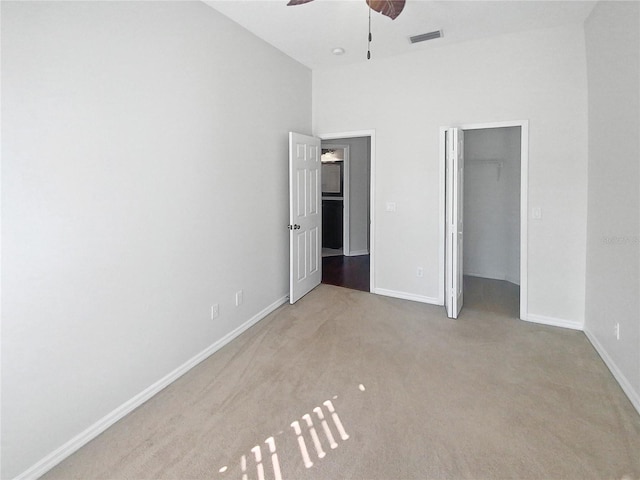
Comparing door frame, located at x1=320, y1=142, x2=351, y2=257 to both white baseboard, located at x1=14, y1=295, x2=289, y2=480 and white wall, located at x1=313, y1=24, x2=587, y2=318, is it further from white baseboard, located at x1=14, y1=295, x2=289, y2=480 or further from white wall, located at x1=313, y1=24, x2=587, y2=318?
white baseboard, located at x1=14, y1=295, x2=289, y2=480

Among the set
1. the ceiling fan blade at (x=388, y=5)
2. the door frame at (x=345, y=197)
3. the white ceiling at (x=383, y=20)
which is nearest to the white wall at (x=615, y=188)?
the white ceiling at (x=383, y=20)

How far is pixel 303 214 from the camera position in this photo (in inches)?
160

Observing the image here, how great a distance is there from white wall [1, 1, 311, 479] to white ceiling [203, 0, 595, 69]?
0.28 meters

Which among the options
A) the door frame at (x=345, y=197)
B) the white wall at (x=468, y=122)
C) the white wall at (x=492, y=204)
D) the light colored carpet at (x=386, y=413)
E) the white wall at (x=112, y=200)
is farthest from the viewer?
the door frame at (x=345, y=197)

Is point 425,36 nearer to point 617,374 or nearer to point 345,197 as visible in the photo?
point 617,374

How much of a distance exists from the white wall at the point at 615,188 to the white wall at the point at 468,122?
A: 172 millimetres

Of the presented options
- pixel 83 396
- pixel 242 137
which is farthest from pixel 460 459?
pixel 242 137

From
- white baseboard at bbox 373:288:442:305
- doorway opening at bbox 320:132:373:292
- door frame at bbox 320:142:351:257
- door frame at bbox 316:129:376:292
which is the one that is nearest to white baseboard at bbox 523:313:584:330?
white baseboard at bbox 373:288:442:305

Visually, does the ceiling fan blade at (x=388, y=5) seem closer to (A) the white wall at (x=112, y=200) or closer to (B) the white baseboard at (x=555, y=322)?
(A) the white wall at (x=112, y=200)

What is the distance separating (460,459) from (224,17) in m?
3.52

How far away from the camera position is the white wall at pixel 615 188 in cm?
215

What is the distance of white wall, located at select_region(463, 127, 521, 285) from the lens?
4.71 m

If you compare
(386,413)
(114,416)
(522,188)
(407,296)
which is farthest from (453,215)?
(114,416)

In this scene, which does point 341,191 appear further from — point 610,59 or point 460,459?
point 460,459
